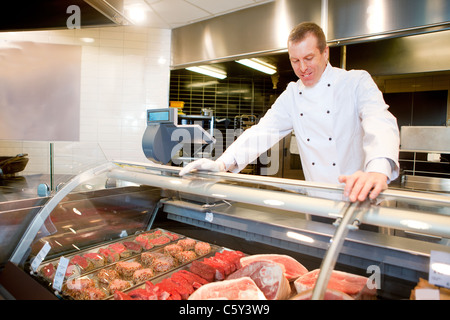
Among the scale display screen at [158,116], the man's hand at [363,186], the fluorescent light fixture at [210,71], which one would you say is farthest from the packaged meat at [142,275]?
the fluorescent light fixture at [210,71]

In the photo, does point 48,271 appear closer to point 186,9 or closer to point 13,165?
point 13,165

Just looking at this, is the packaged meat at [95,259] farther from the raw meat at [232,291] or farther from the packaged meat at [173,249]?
the raw meat at [232,291]

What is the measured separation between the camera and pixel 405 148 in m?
3.67

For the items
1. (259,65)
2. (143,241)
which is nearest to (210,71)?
(259,65)

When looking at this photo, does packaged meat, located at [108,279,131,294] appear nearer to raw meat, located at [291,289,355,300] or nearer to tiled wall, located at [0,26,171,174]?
raw meat, located at [291,289,355,300]

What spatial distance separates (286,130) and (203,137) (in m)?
0.74

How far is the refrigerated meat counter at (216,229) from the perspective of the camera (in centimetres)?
92

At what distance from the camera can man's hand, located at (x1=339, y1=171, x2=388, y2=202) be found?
92 cm

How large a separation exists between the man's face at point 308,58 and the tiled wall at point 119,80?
151 inches

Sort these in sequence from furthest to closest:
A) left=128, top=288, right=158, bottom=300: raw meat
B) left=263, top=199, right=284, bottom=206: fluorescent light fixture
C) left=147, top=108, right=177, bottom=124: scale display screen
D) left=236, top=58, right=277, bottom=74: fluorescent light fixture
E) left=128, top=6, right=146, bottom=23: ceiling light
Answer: left=236, top=58, right=277, bottom=74: fluorescent light fixture < left=128, top=6, right=146, bottom=23: ceiling light < left=147, top=108, right=177, bottom=124: scale display screen < left=128, top=288, right=158, bottom=300: raw meat < left=263, top=199, right=284, bottom=206: fluorescent light fixture

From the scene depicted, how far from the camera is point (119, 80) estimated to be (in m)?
5.24

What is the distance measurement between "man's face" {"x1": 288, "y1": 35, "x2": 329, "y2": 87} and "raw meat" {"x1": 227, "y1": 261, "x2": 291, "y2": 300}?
1.20 metres

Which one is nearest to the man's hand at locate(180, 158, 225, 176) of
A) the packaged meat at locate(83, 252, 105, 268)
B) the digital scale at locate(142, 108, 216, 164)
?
the packaged meat at locate(83, 252, 105, 268)
